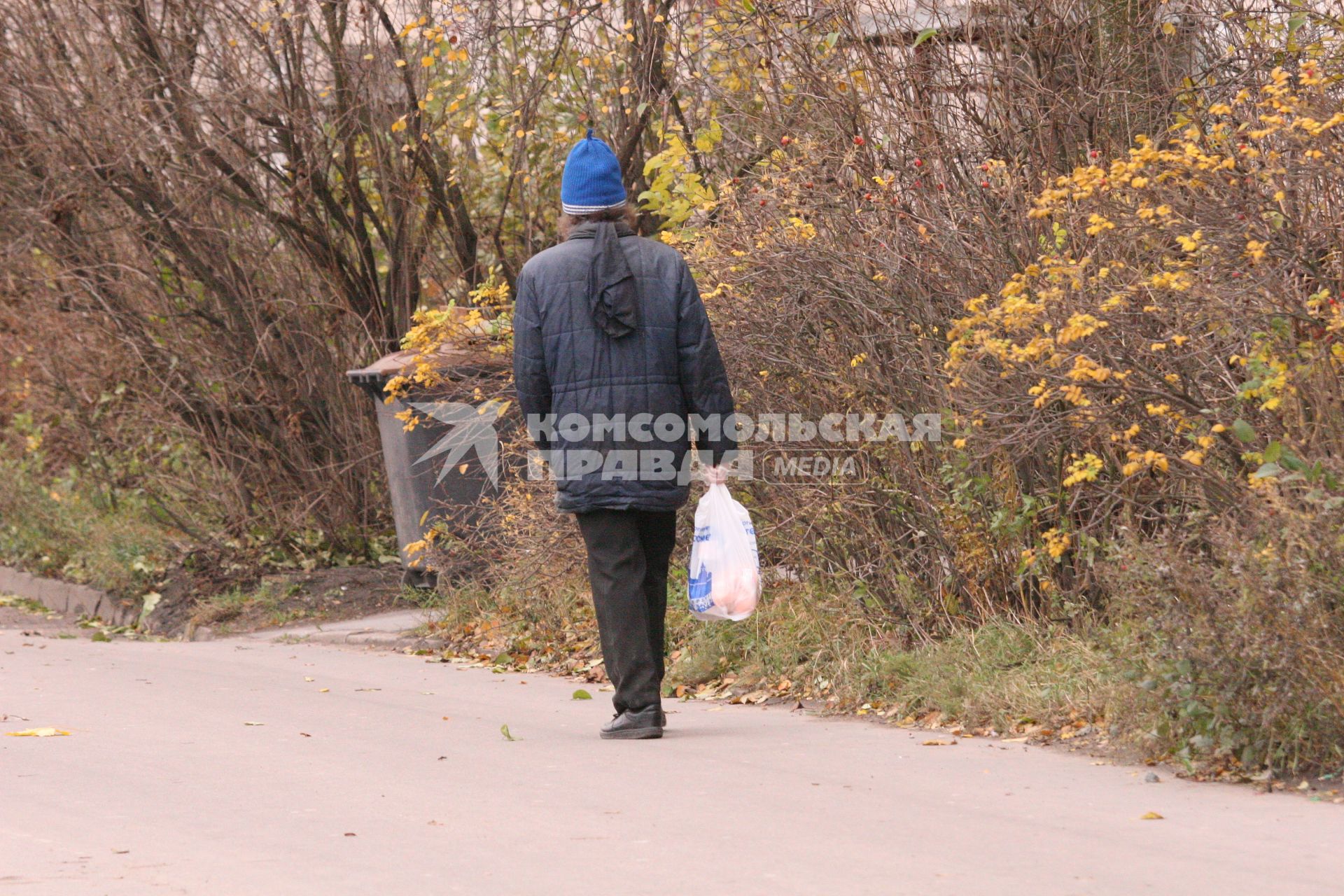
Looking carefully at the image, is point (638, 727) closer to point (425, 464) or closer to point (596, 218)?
point (596, 218)

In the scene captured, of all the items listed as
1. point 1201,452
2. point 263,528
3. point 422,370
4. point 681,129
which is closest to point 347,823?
point 1201,452

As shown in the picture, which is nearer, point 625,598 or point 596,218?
point 625,598

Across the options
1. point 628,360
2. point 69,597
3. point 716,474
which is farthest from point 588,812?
point 69,597

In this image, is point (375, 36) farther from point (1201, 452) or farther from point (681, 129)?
point (1201, 452)

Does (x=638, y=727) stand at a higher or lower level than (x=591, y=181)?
lower

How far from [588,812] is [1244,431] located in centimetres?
253

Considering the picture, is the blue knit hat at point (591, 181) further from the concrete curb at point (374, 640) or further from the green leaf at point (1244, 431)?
the concrete curb at point (374, 640)

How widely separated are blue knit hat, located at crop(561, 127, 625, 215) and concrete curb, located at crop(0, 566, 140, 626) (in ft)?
20.6

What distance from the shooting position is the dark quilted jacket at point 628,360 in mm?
6062

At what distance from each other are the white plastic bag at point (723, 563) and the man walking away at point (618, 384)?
0.14m

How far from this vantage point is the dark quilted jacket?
606 centimetres

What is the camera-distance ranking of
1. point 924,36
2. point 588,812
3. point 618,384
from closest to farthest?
point 588,812
point 618,384
point 924,36

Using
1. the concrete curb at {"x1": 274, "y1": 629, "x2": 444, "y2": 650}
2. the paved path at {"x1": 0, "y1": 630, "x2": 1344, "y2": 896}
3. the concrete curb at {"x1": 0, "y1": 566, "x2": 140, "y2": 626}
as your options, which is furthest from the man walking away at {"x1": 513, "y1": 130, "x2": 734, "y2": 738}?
the concrete curb at {"x1": 0, "y1": 566, "x2": 140, "y2": 626}

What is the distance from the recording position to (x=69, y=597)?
12047mm
